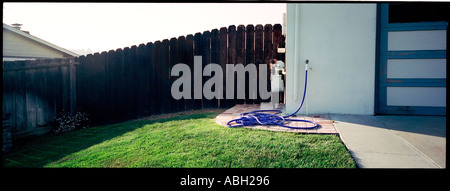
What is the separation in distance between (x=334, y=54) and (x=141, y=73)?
4530mm

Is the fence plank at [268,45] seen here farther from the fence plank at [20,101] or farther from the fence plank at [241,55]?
the fence plank at [20,101]

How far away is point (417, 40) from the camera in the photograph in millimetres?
4848

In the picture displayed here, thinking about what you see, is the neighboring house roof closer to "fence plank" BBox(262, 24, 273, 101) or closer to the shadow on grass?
the shadow on grass

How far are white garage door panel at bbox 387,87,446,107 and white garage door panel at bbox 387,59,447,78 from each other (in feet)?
0.70

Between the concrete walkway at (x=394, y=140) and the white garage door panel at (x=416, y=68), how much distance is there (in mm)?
701

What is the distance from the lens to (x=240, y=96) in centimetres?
709

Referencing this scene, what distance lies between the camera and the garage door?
15.8 ft

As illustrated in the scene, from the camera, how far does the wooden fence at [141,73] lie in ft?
22.3

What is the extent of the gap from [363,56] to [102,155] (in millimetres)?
4194

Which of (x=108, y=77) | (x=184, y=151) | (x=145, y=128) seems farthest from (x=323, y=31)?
(x=108, y=77)

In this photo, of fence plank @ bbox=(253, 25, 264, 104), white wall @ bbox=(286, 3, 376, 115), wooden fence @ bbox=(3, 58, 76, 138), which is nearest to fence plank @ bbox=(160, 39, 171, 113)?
fence plank @ bbox=(253, 25, 264, 104)

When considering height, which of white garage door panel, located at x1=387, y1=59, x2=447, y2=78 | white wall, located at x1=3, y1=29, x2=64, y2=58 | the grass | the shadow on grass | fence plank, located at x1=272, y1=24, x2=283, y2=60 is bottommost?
the shadow on grass

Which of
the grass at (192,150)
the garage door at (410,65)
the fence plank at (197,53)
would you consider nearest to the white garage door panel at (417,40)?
the garage door at (410,65)
